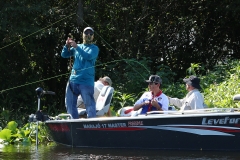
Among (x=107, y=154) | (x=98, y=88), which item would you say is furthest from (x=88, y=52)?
(x=107, y=154)

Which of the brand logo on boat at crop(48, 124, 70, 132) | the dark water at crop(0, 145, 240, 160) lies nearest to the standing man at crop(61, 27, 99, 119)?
the brand logo on boat at crop(48, 124, 70, 132)

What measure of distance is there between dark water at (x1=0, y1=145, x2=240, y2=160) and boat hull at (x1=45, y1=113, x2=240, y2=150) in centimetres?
13

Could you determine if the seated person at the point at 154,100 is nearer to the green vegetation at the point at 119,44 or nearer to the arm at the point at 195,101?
the arm at the point at 195,101

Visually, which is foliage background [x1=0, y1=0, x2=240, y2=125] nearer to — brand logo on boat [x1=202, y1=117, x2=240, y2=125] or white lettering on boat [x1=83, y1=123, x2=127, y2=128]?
white lettering on boat [x1=83, y1=123, x2=127, y2=128]

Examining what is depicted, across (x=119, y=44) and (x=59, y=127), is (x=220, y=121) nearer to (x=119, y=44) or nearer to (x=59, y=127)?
(x=59, y=127)

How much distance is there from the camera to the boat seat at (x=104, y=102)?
1043cm

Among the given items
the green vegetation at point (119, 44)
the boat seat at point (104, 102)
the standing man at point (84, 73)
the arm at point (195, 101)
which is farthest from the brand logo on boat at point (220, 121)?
the green vegetation at point (119, 44)

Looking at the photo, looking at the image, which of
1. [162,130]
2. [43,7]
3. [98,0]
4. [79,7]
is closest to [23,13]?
[43,7]

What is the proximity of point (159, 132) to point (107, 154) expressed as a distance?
73 cm

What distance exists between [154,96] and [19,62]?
21.9 ft

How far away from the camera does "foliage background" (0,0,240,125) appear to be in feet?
46.8

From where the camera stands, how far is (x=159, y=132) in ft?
30.1

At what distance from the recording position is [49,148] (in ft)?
34.3

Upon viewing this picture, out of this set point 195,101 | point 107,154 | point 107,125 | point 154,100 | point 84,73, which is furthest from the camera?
point 84,73
